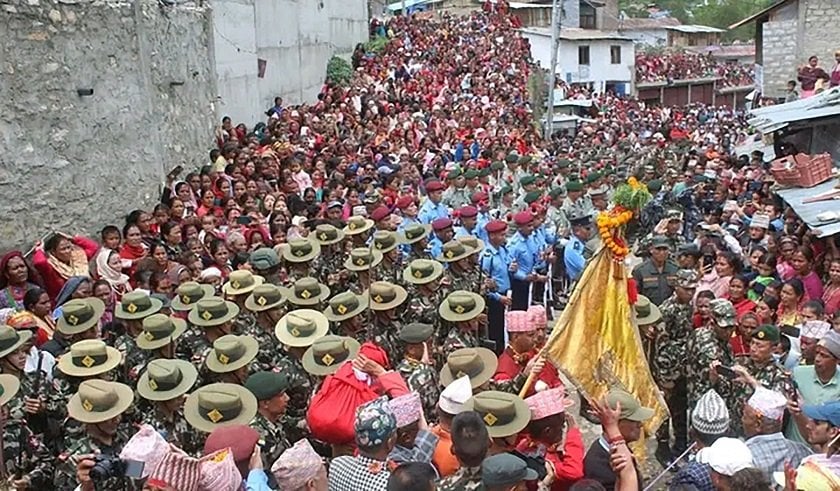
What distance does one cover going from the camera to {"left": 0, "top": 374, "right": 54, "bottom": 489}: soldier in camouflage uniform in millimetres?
5965

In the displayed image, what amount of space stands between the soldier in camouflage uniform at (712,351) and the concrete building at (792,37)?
18464 millimetres

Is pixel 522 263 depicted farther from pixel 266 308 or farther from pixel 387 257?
pixel 266 308

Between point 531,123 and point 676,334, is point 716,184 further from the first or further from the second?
point 531,123

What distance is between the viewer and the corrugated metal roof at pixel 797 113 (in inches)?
520

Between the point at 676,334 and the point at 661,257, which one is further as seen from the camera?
the point at 661,257

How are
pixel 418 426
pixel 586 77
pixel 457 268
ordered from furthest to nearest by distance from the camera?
pixel 586 77
pixel 457 268
pixel 418 426

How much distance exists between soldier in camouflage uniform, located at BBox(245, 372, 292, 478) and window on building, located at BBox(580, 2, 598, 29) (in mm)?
54554

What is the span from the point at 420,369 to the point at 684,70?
52.0 metres

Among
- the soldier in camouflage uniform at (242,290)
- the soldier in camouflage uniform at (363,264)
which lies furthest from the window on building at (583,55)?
the soldier in camouflage uniform at (242,290)

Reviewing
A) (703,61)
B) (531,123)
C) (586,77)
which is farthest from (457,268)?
(703,61)

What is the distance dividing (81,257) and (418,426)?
18.5 feet

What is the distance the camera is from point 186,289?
7988mm

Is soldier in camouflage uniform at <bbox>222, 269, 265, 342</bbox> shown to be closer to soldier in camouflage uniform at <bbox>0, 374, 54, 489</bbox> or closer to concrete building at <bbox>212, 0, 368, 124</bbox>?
soldier in camouflage uniform at <bbox>0, 374, 54, 489</bbox>

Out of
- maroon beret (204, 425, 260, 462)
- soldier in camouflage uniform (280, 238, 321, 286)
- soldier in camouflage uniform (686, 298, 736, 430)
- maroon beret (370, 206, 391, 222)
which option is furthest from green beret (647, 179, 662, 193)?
maroon beret (204, 425, 260, 462)
